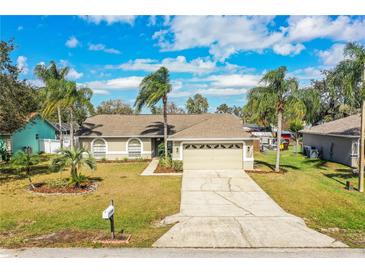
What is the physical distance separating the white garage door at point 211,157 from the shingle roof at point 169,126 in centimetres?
86

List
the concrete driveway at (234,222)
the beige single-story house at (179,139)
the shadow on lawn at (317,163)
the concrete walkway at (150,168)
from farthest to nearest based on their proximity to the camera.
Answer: the shadow on lawn at (317,163) → the beige single-story house at (179,139) → the concrete walkway at (150,168) → the concrete driveway at (234,222)

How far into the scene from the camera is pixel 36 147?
28.5 m

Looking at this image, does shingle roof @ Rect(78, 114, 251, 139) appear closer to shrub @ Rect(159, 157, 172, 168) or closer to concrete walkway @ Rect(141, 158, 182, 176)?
shrub @ Rect(159, 157, 172, 168)

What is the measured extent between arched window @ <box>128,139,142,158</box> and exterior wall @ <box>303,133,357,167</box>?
56.6 feet

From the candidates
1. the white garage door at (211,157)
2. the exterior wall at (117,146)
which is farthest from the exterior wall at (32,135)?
the white garage door at (211,157)

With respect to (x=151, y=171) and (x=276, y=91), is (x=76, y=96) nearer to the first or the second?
(x=151, y=171)

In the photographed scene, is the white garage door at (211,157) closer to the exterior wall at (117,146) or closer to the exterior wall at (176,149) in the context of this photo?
the exterior wall at (176,149)

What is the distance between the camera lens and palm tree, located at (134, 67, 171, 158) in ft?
59.1

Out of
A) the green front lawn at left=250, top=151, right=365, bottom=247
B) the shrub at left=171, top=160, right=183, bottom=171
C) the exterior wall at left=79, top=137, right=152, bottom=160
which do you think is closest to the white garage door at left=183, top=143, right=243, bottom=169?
the shrub at left=171, top=160, right=183, bottom=171

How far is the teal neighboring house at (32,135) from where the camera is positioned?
998 inches

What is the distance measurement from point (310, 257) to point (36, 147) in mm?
29959

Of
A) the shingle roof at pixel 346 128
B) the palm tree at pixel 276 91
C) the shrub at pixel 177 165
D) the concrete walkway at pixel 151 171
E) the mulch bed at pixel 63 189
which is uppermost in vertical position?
the palm tree at pixel 276 91

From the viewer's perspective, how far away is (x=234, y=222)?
8688 mm

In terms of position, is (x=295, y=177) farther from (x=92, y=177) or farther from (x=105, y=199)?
(x=92, y=177)
